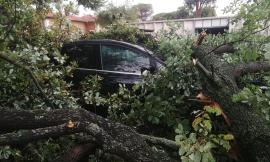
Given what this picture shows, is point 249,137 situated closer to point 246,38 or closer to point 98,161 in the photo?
point 98,161

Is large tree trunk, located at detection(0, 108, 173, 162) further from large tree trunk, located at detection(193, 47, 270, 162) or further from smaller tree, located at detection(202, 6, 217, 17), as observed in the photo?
smaller tree, located at detection(202, 6, 217, 17)

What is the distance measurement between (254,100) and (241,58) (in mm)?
1748

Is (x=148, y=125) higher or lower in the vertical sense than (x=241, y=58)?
lower

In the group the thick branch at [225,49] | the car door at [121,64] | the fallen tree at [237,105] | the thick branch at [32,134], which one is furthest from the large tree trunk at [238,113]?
the car door at [121,64]

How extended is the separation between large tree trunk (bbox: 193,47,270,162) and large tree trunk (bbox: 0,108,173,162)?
81 centimetres

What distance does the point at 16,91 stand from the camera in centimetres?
384

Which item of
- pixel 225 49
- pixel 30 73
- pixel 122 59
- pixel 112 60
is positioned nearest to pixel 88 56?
pixel 112 60

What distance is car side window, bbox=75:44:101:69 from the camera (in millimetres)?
6398

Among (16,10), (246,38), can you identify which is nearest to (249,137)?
(246,38)

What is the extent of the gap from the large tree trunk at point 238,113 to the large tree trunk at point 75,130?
81 centimetres

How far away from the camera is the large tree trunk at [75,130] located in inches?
95.2

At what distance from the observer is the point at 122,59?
6090 millimetres

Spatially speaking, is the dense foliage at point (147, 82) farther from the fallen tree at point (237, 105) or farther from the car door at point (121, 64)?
the car door at point (121, 64)

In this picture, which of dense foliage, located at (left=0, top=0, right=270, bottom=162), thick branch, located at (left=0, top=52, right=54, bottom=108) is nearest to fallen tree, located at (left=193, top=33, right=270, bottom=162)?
dense foliage, located at (left=0, top=0, right=270, bottom=162)
